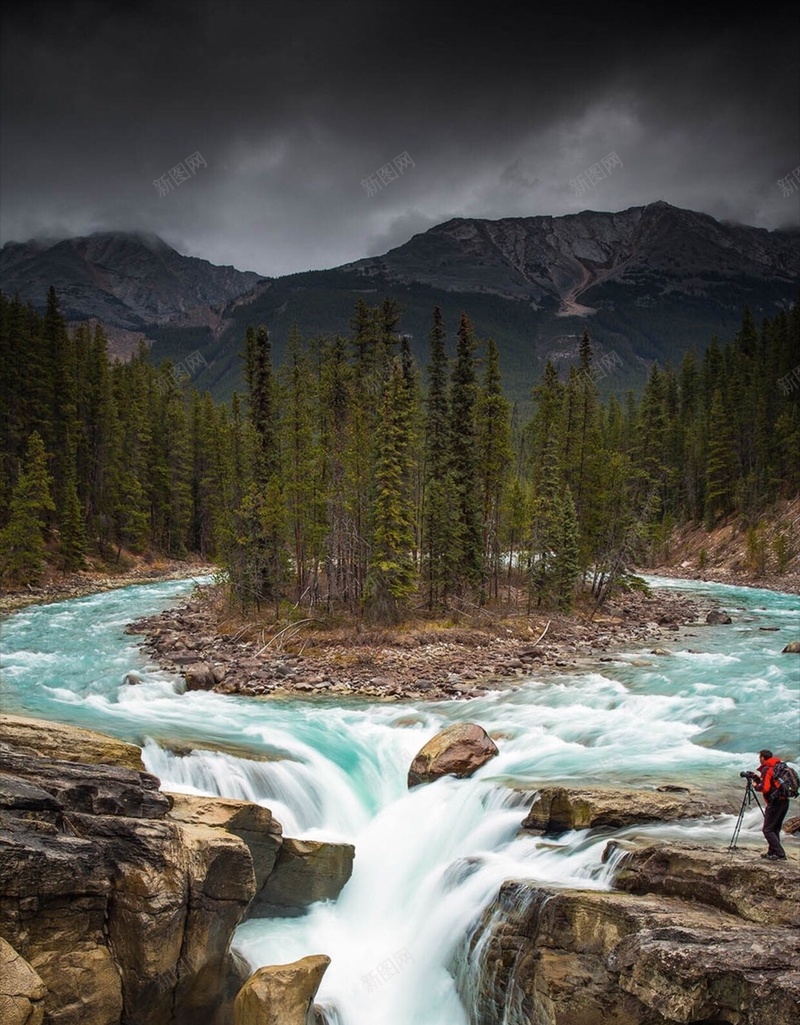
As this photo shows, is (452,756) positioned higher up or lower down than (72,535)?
lower down

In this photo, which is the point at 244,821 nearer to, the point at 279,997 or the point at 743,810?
the point at 279,997

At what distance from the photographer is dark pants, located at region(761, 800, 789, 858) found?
9398 mm

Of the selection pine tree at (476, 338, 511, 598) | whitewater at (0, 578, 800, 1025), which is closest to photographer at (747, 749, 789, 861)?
whitewater at (0, 578, 800, 1025)

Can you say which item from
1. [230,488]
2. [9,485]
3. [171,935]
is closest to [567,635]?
[230,488]

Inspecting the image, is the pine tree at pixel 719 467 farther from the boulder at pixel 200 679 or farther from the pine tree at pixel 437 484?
the boulder at pixel 200 679

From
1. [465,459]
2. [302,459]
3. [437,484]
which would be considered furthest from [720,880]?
[302,459]

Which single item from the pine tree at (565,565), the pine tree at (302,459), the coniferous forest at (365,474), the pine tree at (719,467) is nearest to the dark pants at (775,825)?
the coniferous forest at (365,474)

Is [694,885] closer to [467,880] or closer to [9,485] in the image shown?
[467,880]

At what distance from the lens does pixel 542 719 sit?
19750 mm

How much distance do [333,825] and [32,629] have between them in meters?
25.1

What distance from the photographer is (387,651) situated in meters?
28.4

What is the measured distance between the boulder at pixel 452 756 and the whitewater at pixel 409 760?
30 centimetres

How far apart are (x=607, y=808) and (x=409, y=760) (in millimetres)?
6470

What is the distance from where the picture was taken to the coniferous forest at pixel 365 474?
33.1 m
